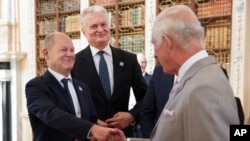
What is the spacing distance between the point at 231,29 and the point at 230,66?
0.49 metres

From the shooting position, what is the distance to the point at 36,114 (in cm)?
166

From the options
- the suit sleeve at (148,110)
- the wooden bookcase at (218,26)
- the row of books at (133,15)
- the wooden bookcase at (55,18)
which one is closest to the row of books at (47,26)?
the wooden bookcase at (55,18)

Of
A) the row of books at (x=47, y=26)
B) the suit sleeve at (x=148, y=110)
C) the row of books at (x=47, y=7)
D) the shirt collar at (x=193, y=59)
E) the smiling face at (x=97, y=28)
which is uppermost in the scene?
the row of books at (x=47, y=7)

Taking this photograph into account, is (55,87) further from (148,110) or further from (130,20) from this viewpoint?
(130,20)

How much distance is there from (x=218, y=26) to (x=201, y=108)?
3.55 meters

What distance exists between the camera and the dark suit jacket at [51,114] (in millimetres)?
1606

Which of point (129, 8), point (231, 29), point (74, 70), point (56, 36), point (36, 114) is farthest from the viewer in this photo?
point (129, 8)

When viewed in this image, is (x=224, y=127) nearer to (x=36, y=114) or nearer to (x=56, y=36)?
(x=36, y=114)

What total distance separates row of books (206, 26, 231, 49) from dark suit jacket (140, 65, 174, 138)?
92.4 inches

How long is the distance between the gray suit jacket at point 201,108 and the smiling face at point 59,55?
82 cm

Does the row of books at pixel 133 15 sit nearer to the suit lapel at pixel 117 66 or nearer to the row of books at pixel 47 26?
the row of books at pixel 47 26

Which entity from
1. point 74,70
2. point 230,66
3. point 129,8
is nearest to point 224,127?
point 74,70

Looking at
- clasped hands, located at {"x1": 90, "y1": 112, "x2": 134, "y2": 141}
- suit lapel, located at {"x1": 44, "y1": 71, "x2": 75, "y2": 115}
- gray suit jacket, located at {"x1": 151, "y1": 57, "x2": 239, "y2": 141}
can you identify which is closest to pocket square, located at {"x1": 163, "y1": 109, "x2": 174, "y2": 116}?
gray suit jacket, located at {"x1": 151, "y1": 57, "x2": 239, "y2": 141}

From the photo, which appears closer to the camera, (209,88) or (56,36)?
(209,88)
